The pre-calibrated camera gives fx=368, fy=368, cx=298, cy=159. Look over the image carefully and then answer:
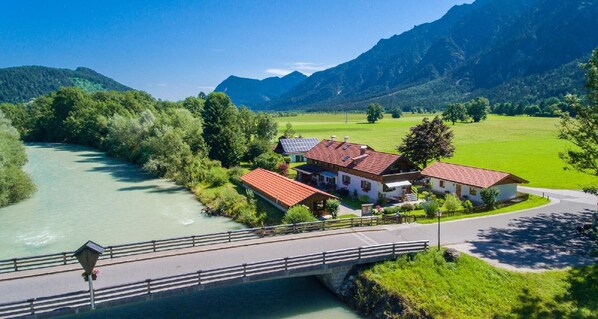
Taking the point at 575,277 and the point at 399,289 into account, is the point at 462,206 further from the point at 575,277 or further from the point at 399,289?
the point at 399,289

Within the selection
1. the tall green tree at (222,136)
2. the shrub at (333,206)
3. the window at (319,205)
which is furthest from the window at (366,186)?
the tall green tree at (222,136)

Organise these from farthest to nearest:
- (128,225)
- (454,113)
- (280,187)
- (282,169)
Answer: (454,113)
(282,169)
(280,187)
(128,225)

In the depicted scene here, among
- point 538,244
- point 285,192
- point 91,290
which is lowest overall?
point 538,244

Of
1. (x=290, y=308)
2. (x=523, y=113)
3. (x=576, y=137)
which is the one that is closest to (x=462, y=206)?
(x=576, y=137)

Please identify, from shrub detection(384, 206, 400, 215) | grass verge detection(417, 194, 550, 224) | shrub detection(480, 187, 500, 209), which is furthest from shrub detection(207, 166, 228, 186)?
shrub detection(480, 187, 500, 209)

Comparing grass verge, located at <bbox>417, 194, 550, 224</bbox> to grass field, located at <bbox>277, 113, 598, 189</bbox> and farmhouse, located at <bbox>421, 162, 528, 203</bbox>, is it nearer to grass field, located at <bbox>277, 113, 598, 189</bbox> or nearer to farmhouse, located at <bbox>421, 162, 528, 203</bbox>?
farmhouse, located at <bbox>421, 162, 528, 203</bbox>

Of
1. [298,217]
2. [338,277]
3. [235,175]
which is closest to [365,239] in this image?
[338,277]

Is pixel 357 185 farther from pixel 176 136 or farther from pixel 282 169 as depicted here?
pixel 176 136
